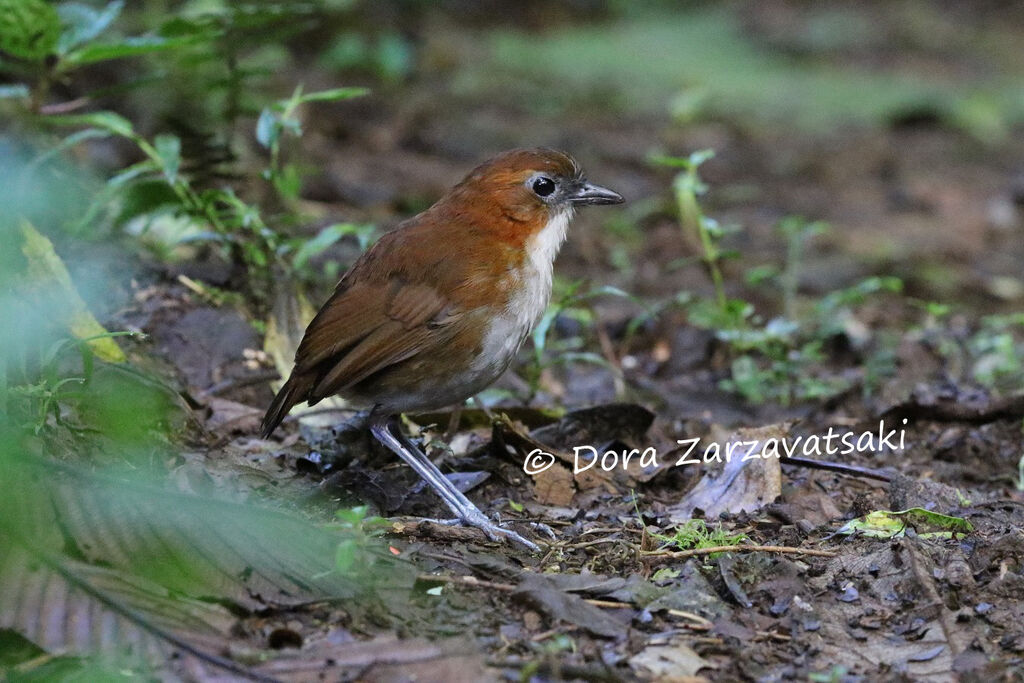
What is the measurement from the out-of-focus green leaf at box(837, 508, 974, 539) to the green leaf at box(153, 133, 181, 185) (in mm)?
2961

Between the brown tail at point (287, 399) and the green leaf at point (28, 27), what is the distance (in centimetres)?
→ 214

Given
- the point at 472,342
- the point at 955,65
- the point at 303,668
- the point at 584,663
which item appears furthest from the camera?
the point at 955,65

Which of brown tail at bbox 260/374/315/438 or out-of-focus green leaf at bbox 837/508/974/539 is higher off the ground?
brown tail at bbox 260/374/315/438

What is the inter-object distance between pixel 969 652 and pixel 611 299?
4151 mm

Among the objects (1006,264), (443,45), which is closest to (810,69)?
(443,45)

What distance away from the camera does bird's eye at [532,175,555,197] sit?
4.59 metres

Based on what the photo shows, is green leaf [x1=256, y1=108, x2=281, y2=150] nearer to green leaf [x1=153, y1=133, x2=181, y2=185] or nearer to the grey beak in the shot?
green leaf [x1=153, y1=133, x2=181, y2=185]

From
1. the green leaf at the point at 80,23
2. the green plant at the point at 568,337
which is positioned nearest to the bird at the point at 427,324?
the green plant at the point at 568,337

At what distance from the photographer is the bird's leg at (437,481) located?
3.88 metres

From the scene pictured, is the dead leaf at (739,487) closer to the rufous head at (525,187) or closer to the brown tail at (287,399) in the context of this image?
the rufous head at (525,187)

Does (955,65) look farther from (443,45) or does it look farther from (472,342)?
(472,342)

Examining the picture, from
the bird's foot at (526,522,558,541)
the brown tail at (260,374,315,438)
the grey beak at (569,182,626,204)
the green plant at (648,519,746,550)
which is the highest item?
the grey beak at (569,182,626,204)

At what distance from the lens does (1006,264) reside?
8367mm

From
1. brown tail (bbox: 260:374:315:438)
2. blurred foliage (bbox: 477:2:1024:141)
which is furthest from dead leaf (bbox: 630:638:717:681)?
blurred foliage (bbox: 477:2:1024:141)
